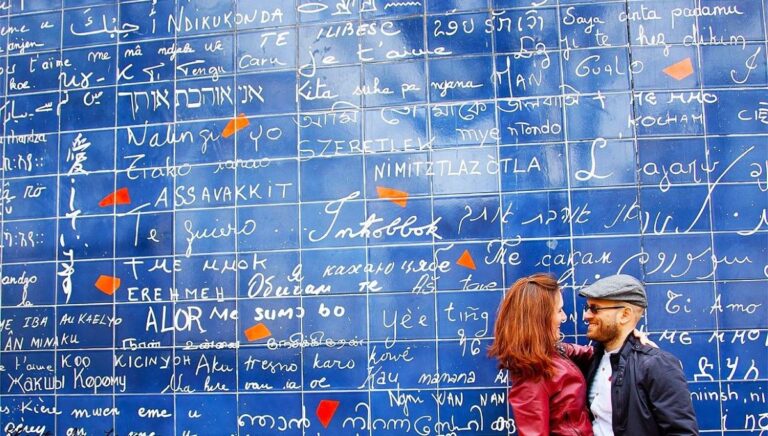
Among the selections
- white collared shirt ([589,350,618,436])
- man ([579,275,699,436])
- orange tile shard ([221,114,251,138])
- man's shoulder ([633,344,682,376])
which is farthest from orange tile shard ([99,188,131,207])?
man's shoulder ([633,344,682,376])

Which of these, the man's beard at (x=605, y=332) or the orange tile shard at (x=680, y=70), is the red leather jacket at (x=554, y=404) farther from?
the orange tile shard at (x=680, y=70)

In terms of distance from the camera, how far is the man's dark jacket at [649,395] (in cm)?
318

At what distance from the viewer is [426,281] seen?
4.55 metres

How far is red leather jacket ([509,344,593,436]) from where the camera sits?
337 centimetres

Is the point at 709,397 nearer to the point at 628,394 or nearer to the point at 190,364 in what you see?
the point at 628,394

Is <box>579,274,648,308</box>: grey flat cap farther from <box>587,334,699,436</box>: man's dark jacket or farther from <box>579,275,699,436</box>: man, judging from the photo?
<box>587,334,699,436</box>: man's dark jacket

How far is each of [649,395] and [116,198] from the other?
3.76 meters

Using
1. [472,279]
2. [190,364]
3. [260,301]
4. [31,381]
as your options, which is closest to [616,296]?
[472,279]

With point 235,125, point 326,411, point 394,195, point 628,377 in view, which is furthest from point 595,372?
point 235,125

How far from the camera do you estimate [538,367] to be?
134 inches

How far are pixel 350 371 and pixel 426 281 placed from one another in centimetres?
80

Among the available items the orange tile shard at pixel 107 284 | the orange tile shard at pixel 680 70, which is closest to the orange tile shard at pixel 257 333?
the orange tile shard at pixel 107 284

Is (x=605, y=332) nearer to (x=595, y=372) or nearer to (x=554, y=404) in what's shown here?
(x=595, y=372)

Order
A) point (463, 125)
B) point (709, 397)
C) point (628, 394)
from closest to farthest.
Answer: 1. point (628, 394)
2. point (709, 397)
3. point (463, 125)
